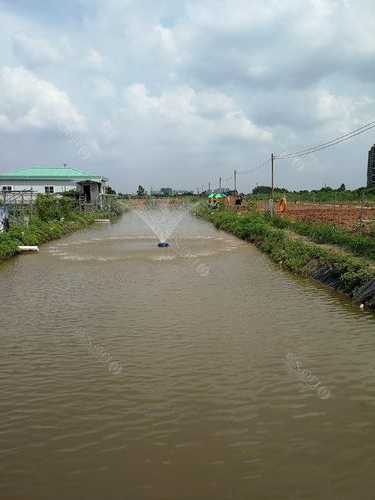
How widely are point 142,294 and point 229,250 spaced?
12.5 metres

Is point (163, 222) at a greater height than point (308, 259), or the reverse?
point (163, 222)

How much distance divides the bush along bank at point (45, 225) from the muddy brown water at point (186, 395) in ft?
34.3

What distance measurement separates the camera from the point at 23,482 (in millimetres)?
5707

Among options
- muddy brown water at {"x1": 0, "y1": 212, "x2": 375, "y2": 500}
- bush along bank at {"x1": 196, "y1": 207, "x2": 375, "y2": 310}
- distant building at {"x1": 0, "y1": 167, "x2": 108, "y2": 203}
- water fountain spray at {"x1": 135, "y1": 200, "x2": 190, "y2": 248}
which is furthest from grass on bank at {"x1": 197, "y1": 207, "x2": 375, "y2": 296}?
distant building at {"x1": 0, "y1": 167, "x2": 108, "y2": 203}

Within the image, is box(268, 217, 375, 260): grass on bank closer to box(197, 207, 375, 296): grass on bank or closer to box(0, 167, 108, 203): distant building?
box(197, 207, 375, 296): grass on bank

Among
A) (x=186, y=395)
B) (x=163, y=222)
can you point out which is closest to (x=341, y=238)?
(x=186, y=395)

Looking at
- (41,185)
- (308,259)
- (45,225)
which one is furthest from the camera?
(41,185)

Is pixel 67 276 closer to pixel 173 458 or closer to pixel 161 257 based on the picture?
pixel 161 257

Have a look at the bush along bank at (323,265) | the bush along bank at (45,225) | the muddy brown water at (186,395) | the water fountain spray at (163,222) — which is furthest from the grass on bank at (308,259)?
the bush along bank at (45,225)

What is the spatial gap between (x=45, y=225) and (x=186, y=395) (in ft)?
95.0

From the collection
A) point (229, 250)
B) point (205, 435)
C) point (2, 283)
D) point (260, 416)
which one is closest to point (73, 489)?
point (205, 435)

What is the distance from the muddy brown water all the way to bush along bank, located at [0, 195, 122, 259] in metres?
10.5

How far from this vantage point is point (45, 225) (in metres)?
34.7

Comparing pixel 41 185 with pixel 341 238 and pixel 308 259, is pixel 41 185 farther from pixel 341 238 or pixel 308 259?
pixel 308 259
